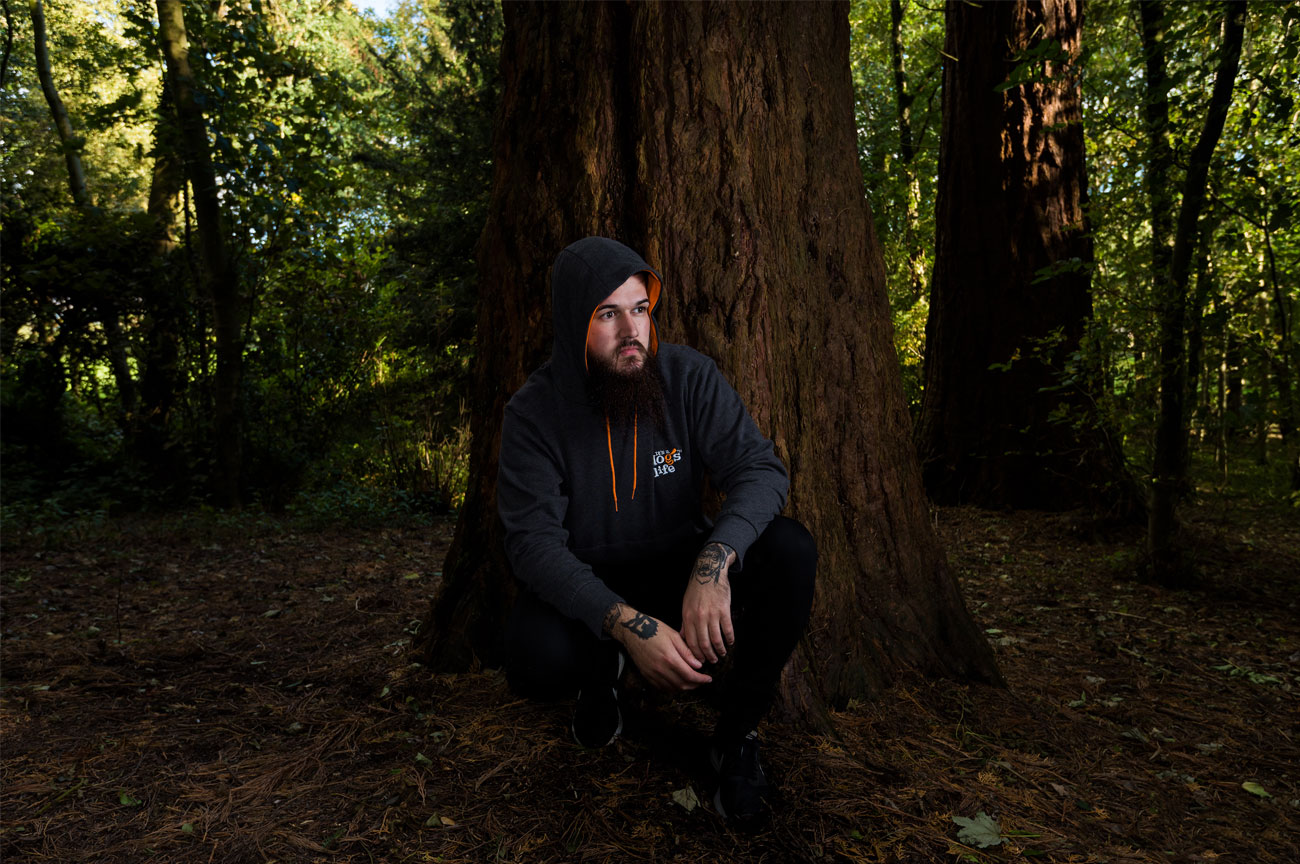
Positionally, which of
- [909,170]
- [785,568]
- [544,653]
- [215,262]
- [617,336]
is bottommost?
[544,653]

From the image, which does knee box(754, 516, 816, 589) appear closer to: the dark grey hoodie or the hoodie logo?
the dark grey hoodie

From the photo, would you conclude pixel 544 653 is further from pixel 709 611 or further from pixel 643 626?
pixel 709 611

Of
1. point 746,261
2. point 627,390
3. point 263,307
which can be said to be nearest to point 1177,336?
point 746,261

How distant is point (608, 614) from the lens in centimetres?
199

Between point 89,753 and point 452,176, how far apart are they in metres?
8.06

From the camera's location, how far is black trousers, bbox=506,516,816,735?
2080mm

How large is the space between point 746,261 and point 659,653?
1.41m

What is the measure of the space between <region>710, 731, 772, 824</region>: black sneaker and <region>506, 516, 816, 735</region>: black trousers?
6cm

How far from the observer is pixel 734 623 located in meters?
2.33

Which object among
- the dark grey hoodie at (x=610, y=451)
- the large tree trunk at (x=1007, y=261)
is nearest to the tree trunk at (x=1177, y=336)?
the large tree trunk at (x=1007, y=261)

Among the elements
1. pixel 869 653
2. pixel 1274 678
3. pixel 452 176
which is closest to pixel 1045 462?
pixel 1274 678

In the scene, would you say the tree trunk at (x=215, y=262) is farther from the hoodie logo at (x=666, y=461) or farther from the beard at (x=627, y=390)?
the hoodie logo at (x=666, y=461)

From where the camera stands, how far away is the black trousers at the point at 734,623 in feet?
6.82

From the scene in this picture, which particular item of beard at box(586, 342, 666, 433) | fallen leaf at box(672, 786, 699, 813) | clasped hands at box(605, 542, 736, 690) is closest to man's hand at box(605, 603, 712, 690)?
clasped hands at box(605, 542, 736, 690)
